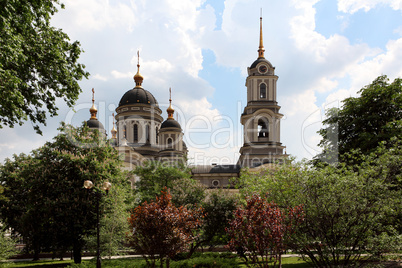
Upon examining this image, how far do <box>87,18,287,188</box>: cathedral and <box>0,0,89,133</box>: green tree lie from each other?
29537mm

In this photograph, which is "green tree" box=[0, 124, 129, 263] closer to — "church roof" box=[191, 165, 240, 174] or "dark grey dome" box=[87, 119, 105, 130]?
"church roof" box=[191, 165, 240, 174]

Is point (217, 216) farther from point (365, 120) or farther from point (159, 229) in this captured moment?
point (365, 120)

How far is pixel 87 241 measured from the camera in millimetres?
18047

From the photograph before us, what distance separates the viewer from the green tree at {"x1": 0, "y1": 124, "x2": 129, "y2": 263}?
1853cm

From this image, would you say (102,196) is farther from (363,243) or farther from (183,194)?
(363,243)

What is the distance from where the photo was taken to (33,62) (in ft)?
40.2

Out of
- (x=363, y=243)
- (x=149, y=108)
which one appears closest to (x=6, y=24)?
(x=363, y=243)

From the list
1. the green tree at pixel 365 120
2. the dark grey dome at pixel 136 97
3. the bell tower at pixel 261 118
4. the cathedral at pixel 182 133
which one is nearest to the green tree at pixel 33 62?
the green tree at pixel 365 120

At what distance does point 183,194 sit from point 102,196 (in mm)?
6157

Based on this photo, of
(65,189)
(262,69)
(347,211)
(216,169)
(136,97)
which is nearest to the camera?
(347,211)

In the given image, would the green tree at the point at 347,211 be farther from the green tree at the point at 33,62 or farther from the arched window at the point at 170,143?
the arched window at the point at 170,143

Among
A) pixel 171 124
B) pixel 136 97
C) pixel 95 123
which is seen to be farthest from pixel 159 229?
pixel 95 123

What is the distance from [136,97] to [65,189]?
37.2 m

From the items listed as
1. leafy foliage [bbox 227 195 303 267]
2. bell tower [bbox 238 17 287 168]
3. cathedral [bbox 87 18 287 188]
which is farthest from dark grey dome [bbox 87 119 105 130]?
leafy foliage [bbox 227 195 303 267]
